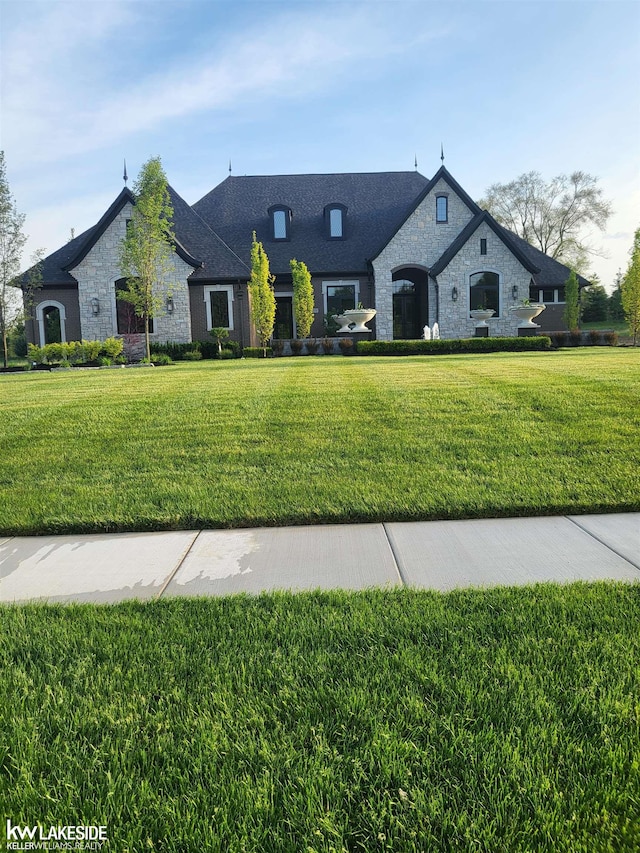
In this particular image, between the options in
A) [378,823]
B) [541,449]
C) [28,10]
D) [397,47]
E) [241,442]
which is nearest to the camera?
[378,823]

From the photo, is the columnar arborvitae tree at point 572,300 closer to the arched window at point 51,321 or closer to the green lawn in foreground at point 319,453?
the green lawn in foreground at point 319,453

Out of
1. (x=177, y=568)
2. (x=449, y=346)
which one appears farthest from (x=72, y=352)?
(x=177, y=568)

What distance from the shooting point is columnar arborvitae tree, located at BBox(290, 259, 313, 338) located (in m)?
25.5

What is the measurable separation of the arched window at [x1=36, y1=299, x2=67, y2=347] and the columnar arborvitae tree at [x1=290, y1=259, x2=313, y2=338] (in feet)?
35.0

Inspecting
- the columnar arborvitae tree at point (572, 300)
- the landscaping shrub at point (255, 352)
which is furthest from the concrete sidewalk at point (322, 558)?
the columnar arborvitae tree at point (572, 300)

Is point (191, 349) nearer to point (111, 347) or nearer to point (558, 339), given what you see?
point (111, 347)

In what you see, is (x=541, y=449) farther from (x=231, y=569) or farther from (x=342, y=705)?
(x=342, y=705)

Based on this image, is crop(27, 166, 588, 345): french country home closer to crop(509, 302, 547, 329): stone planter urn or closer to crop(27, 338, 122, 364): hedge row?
crop(509, 302, 547, 329): stone planter urn

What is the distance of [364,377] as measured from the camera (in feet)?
34.3

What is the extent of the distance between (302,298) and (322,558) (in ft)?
76.2

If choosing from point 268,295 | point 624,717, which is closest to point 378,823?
point 624,717

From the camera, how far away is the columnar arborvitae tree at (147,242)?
21.7 m

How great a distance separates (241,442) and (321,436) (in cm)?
88

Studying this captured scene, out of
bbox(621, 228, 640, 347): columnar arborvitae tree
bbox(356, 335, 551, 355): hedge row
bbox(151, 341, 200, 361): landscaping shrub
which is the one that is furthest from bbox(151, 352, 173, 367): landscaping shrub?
bbox(621, 228, 640, 347): columnar arborvitae tree
